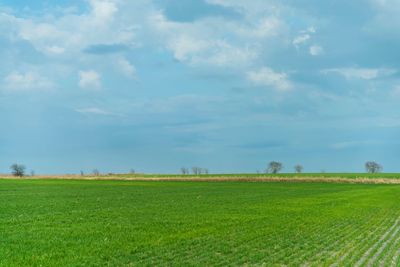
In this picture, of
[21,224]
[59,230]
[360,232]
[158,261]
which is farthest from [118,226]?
[360,232]

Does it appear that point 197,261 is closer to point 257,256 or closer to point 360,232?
point 257,256

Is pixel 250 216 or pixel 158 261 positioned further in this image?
pixel 250 216

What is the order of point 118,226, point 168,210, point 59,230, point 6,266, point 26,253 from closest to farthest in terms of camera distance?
point 6,266, point 26,253, point 59,230, point 118,226, point 168,210

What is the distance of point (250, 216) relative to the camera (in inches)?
1321

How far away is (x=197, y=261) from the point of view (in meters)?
17.2

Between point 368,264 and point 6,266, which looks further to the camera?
point 368,264

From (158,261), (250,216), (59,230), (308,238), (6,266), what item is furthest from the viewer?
(250,216)

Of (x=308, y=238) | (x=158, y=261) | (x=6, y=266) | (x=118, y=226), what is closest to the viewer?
(x=6, y=266)

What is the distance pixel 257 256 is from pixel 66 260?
7008 mm

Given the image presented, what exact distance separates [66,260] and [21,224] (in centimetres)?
1187

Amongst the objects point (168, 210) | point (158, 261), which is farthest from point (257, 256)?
point (168, 210)

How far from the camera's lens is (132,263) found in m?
17.0

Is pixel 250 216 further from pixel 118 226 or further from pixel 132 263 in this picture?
pixel 132 263

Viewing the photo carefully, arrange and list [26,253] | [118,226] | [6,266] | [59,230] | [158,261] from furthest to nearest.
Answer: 1. [118,226]
2. [59,230]
3. [26,253]
4. [158,261]
5. [6,266]
